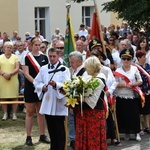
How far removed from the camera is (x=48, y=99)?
30.3ft

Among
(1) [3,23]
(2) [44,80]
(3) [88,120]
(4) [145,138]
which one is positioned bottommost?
(4) [145,138]

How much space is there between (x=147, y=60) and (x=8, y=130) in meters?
3.55

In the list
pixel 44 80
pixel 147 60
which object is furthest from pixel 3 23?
pixel 44 80

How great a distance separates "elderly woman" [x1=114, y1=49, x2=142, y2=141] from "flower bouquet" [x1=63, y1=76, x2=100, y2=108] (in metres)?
2.60

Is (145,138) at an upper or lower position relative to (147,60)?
lower

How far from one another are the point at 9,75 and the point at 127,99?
11.0ft

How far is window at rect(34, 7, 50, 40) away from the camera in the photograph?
95.7ft

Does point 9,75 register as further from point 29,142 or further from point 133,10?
point 133,10

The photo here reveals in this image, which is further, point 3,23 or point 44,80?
point 3,23

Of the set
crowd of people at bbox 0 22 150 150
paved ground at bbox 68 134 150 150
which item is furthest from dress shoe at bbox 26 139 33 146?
paved ground at bbox 68 134 150 150

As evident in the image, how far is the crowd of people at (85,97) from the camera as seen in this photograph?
8.62 meters

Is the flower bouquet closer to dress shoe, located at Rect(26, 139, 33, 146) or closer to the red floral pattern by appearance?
the red floral pattern

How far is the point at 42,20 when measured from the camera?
97.1 feet

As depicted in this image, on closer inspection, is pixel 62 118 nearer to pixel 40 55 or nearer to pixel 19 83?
pixel 40 55
